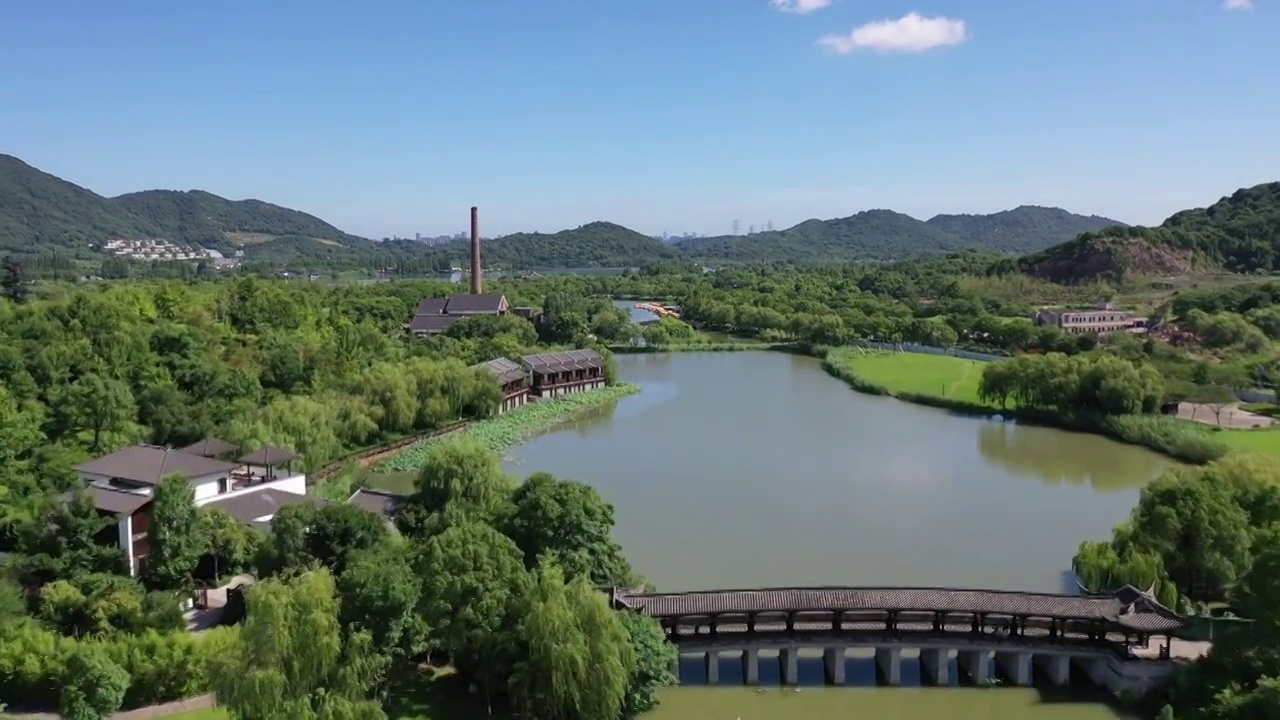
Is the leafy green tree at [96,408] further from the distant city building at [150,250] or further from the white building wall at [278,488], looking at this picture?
the distant city building at [150,250]

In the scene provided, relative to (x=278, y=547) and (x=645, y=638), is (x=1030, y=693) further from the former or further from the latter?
(x=278, y=547)

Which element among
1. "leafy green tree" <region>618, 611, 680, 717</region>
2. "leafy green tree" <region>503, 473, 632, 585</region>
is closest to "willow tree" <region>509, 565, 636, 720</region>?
"leafy green tree" <region>618, 611, 680, 717</region>

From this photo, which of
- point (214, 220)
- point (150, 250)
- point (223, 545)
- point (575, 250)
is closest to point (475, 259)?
point (223, 545)

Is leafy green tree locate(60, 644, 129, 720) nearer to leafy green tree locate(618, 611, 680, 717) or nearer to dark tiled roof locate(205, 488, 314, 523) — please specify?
dark tiled roof locate(205, 488, 314, 523)

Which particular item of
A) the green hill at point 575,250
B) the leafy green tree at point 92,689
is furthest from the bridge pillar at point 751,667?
the green hill at point 575,250

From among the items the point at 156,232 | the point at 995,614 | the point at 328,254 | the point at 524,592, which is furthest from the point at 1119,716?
the point at 156,232

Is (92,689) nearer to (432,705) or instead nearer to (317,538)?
(317,538)
